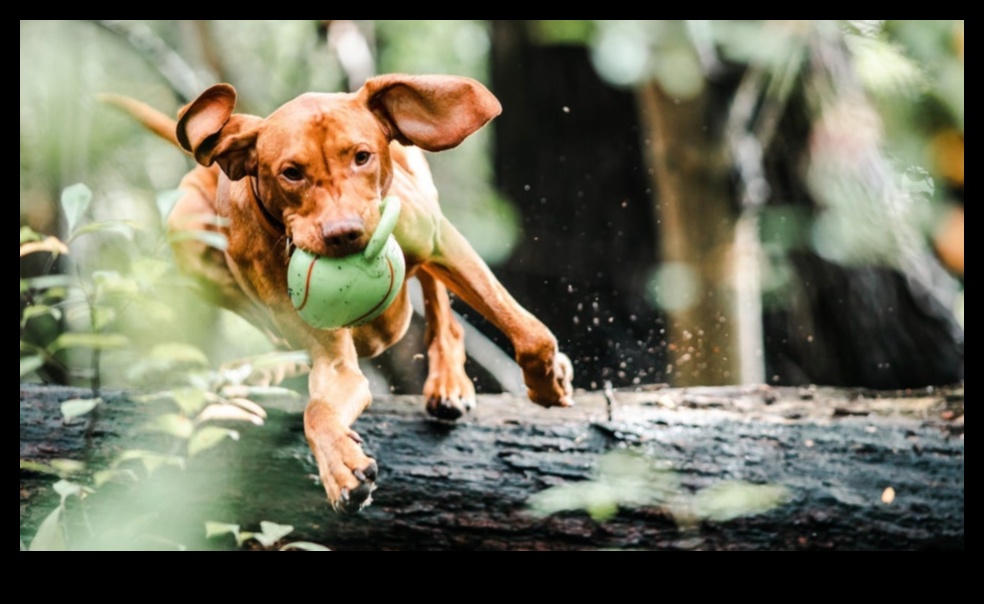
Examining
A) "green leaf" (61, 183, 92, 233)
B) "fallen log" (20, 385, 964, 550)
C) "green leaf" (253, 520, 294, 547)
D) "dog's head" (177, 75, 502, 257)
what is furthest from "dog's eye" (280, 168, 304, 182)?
"green leaf" (253, 520, 294, 547)

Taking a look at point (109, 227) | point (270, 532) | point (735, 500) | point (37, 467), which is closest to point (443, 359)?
point (270, 532)

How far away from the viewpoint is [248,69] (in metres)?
4.89

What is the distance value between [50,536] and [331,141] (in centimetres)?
134

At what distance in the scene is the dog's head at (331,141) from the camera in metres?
2.51

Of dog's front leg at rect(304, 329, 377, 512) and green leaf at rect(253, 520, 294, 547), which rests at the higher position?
dog's front leg at rect(304, 329, 377, 512)

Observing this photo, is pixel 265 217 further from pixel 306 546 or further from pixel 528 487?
pixel 528 487

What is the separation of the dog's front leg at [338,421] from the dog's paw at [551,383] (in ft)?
1.73

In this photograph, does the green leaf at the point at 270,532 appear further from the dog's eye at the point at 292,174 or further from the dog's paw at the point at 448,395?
the dog's eye at the point at 292,174

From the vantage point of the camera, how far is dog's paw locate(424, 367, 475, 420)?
3098 mm

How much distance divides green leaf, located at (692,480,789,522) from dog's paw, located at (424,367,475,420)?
0.75m

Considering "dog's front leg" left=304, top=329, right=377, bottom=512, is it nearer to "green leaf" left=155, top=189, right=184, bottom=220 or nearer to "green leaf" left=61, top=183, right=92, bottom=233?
"green leaf" left=155, top=189, right=184, bottom=220
